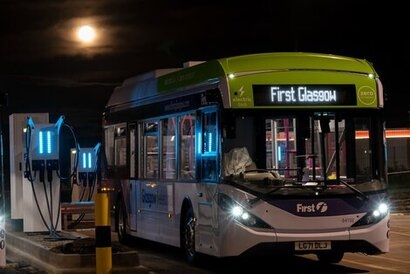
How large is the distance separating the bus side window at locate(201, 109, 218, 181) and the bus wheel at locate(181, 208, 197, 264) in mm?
975

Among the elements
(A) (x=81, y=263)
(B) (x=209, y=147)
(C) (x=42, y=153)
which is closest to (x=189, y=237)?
(B) (x=209, y=147)

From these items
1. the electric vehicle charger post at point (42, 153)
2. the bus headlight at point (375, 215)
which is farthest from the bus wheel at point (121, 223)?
the bus headlight at point (375, 215)

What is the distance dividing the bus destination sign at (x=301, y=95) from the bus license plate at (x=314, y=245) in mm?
1946

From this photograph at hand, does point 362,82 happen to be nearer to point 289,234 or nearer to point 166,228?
point 289,234

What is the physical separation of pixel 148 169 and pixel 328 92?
4.46m

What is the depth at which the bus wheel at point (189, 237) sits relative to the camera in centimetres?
1245

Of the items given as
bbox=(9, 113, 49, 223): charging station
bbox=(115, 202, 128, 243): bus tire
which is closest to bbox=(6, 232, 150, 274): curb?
bbox=(9, 113, 49, 223): charging station

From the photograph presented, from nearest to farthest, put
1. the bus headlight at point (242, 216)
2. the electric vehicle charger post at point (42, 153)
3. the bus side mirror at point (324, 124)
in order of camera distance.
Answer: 1. the bus headlight at point (242, 216)
2. the bus side mirror at point (324, 124)
3. the electric vehicle charger post at point (42, 153)

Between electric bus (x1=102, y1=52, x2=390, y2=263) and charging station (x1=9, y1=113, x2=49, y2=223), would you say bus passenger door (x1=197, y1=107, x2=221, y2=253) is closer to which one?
electric bus (x1=102, y1=52, x2=390, y2=263)

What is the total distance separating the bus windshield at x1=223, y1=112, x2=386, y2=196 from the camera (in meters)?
11.2

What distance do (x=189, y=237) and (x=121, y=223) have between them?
4375 millimetres

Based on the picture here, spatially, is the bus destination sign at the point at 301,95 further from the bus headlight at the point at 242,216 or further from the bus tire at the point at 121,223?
the bus tire at the point at 121,223

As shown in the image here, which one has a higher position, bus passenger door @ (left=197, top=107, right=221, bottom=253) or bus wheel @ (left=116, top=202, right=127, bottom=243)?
bus passenger door @ (left=197, top=107, right=221, bottom=253)

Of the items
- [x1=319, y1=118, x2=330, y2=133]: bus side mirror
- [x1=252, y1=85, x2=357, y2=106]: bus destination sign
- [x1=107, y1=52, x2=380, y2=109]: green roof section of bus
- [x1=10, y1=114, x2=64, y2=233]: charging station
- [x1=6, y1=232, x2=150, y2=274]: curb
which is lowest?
[x1=6, y1=232, x2=150, y2=274]: curb
